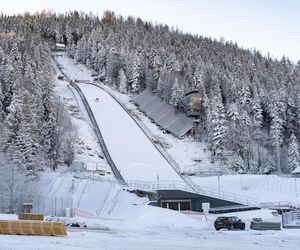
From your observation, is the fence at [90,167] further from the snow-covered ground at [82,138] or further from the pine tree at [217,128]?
the pine tree at [217,128]

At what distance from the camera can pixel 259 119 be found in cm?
7925

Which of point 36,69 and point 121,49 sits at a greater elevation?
point 121,49

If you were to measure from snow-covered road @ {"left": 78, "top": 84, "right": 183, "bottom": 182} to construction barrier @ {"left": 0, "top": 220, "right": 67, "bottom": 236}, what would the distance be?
111ft

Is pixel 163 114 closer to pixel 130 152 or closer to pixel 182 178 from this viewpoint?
pixel 130 152

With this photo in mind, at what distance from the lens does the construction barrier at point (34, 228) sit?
2227 centimetres

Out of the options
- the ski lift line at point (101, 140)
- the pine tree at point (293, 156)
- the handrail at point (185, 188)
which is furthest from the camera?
the pine tree at point (293, 156)

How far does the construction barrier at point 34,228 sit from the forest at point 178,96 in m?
26.1

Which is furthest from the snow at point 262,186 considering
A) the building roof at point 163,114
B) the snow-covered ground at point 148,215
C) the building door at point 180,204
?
the building roof at point 163,114

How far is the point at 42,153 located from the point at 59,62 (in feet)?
322

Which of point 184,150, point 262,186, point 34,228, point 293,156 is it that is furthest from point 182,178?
point 34,228

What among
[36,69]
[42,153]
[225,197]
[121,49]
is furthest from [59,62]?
[225,197]

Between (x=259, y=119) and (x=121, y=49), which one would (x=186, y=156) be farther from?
(x=121, y=49)

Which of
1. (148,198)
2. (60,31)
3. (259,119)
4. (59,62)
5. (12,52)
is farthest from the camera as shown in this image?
(60,31)

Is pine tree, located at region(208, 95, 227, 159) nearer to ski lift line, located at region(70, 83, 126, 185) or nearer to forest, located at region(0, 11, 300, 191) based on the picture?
forest, located at region(0, 11, 300, 191)
